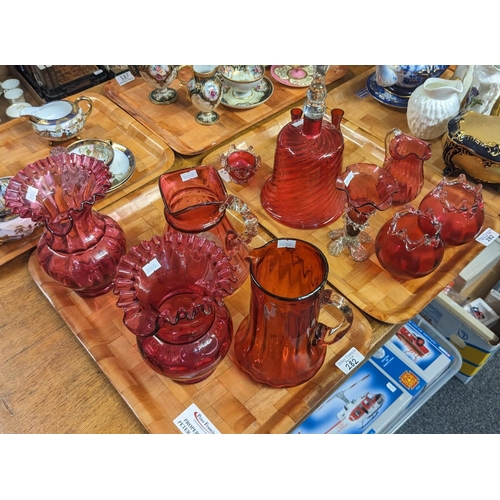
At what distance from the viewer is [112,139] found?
1.07 m

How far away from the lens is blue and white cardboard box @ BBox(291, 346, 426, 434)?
930mm

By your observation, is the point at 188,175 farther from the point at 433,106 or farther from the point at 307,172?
the point at 433,106

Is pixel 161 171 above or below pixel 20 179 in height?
below

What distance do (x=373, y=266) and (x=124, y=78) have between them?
0.78 metres

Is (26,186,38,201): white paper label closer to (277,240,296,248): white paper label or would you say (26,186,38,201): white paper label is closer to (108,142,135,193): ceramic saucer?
(108,142,135,193): ceramic saucer

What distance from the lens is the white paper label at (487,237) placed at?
868 millimetres

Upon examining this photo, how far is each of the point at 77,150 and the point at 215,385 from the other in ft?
1.96

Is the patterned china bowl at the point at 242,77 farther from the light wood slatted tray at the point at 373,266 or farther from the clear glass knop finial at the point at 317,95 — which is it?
the clear glass knop finial at the point at 317,95

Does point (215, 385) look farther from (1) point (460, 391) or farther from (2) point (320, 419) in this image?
(1) point (460, 391)

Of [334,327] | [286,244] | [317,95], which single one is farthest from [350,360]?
[317,95]

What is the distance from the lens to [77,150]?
3.24ft

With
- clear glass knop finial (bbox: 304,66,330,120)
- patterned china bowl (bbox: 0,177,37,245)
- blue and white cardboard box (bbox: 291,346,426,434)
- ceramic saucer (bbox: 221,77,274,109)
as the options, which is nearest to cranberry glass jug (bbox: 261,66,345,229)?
clear glass knop finial (bbox: 304,66,330,120)

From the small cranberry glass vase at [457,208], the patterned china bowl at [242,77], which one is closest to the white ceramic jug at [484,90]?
the small cranberry glass vase at [457,208]

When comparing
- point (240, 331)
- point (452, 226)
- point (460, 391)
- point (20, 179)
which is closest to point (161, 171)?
point (20, 179)
